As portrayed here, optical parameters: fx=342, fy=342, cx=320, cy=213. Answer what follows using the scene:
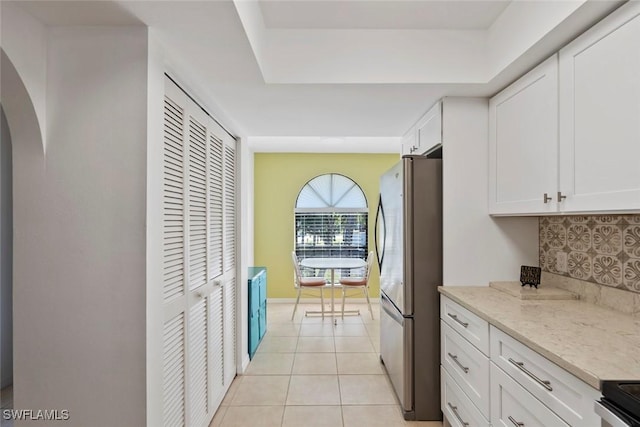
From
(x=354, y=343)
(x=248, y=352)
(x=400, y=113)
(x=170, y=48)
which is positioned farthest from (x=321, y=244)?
(x=170, y=48)

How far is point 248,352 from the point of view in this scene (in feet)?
11.1

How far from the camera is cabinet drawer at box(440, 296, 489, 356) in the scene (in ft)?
5.60

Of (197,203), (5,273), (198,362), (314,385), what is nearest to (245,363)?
(314,385)

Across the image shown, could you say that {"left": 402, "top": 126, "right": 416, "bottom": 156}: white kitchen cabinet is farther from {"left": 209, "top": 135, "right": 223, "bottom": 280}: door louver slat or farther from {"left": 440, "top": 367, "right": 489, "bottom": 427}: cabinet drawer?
{"left": 440, "top": 367, "right": 489, "bottom": 427}: cabinet drawer

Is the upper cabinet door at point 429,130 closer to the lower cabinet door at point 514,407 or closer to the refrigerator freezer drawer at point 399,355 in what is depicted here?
the refrigerator freezer drawer at point 399,355

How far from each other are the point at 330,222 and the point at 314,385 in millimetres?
3264

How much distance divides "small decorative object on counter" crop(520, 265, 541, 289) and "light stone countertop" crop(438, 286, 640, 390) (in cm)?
19

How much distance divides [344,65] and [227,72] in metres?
0.70

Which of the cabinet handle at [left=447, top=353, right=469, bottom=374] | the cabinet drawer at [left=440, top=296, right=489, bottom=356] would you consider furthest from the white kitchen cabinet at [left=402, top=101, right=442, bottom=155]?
the cabinet handle at [left=447, top=353, right=469, bottom=374]

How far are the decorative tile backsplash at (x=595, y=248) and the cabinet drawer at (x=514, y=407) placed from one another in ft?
2.60

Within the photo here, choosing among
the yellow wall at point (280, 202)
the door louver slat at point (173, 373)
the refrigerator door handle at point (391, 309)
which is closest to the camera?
the door louver slat at point (173, 373)

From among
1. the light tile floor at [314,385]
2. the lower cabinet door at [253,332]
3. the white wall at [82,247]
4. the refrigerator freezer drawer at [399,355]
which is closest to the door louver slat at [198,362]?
the light tile floor at [314,385]

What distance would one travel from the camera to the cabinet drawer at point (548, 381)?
3.47ft

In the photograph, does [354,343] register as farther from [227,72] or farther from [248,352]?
[227,72]
